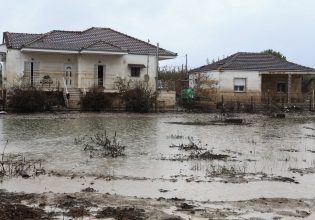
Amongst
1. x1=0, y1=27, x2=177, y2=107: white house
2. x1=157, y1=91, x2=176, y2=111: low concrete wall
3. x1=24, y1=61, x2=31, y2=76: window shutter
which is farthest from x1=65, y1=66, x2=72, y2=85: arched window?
x1=157, y1=91, x2=176, y2=111: low concrete wall

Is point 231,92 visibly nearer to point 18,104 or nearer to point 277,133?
point 18,104

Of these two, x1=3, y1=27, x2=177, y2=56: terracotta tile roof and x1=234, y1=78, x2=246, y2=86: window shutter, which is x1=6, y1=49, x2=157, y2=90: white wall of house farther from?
x1=234, y1=78, x2=246, y2=86: window shutter

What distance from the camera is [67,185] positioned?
10.2m

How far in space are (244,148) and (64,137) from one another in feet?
21.9

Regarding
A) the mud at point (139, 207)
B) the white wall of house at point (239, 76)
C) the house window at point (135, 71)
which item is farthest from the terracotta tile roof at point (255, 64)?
the mud at point (139, 207)

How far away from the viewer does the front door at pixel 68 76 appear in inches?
1572

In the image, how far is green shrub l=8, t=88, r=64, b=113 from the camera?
108 feet

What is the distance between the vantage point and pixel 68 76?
4019 cm

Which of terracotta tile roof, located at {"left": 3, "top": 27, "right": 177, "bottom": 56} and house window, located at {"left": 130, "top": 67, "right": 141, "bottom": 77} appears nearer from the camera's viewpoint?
terracotta tile roof, located at {"left": 3, "top": 27, "right": 177, "bottom": 56}

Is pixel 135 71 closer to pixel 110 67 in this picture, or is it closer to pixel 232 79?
pixel 110 67

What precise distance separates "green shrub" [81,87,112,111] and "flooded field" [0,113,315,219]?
13804mm

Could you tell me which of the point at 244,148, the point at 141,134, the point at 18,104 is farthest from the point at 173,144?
the point at 18,104

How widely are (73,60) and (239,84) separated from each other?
1425 cm

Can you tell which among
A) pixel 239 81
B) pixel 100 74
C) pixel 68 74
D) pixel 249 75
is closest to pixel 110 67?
pixel 100 74
